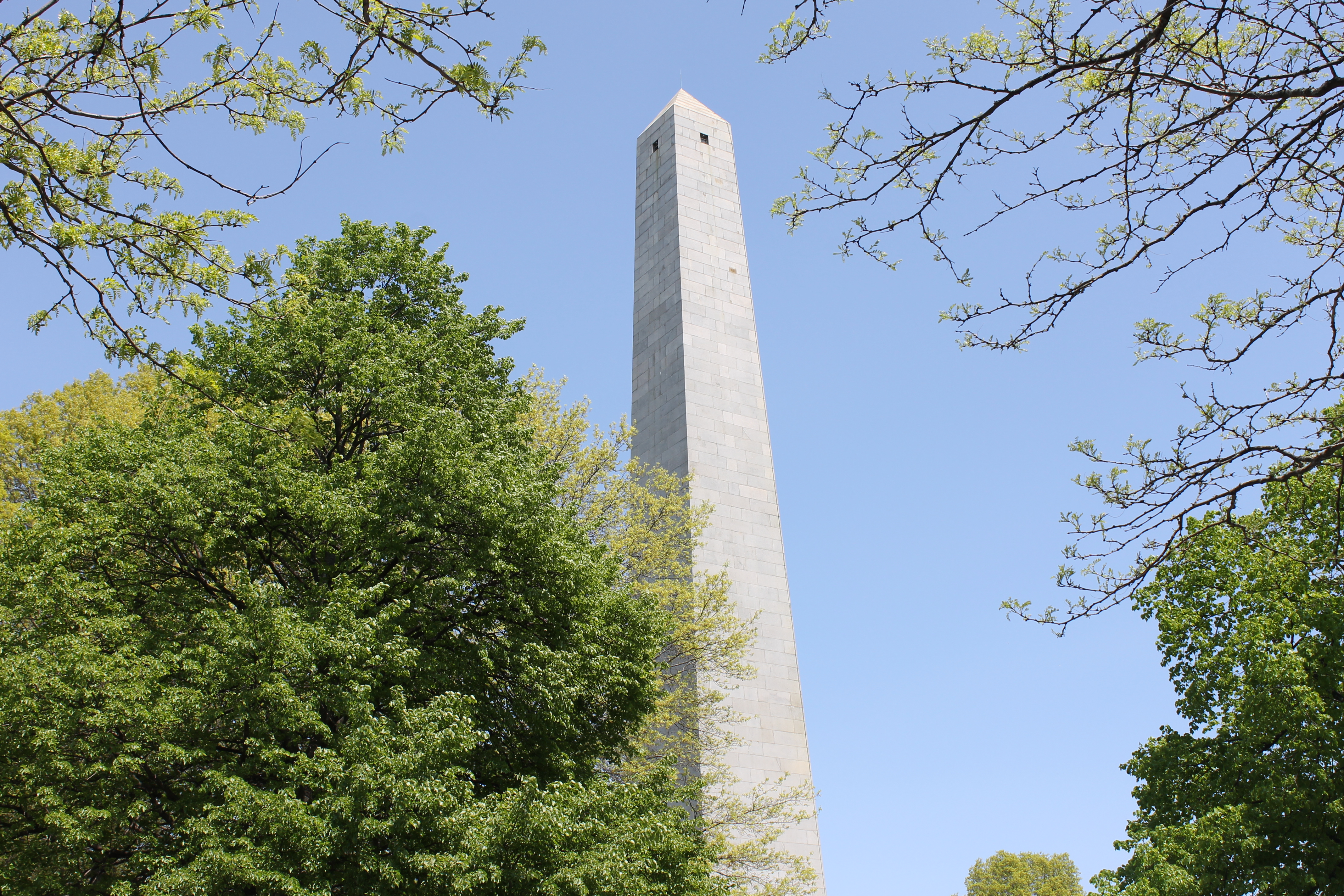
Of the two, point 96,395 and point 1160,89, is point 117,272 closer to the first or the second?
point 1160,89

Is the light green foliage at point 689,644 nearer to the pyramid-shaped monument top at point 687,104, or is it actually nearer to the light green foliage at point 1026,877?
the pyramid-shaped monument top at point 687,104

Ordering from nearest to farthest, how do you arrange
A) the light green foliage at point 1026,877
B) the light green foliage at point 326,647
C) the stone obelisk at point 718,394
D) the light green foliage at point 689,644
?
the light green foliage at point 326,647, the light green foliage at point 689,644, the stone obelisk at point 718,394, the light green foliage at point 1026,877

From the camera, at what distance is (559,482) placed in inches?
750

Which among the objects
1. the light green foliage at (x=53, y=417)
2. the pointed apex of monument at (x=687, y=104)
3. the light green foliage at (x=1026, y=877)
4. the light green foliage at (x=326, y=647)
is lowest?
the light green foliage at (x=326, y=647)

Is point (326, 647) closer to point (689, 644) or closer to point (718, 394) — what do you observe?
point (689, 644)

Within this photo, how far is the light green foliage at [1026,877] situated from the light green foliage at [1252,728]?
3326 cm

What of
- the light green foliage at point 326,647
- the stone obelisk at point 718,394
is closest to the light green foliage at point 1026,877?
the stone obelisk at point 718,394

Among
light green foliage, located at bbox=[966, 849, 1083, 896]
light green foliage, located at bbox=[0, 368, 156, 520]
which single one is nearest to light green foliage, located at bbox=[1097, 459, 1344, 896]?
light green foliage, located at bbox=[0, 368, 156, 520]

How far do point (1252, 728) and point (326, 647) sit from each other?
12719 mm

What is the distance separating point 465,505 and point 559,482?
7187 mm

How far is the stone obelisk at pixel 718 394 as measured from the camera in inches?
848

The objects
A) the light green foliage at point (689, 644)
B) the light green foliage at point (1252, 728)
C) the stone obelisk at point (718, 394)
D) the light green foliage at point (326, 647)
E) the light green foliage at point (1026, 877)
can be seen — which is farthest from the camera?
the light green foliage at point (1026, 877)

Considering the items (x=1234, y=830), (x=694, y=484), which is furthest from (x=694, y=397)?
(x=1234, y=830)

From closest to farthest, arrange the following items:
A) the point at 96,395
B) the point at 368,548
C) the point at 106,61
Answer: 1. the point at 106,61
2. the point at 368,548
3. the point at 96,395
